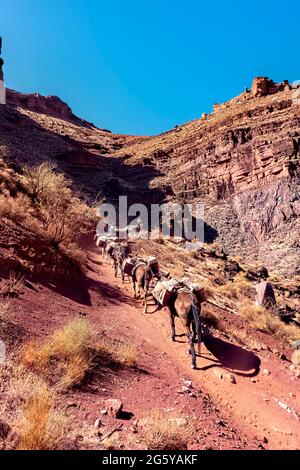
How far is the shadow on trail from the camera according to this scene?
763cm

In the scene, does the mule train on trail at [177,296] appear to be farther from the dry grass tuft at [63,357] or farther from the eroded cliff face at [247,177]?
the eroded cliff face at [247,177]

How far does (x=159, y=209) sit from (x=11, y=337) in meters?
39.2

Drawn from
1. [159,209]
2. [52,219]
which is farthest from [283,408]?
[159,209]

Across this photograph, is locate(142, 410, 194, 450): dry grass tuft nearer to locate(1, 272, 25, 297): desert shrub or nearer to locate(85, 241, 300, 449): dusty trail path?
locate(85, 241, 300, 449): dusty trail path

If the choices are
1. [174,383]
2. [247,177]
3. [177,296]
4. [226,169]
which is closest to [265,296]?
[177,296]

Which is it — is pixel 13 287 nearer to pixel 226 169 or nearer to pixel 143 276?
pixel 143 276

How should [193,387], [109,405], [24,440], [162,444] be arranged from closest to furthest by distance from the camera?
[24,440] → [162,444] → [109,405] → [193,387]

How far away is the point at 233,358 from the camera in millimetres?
8297

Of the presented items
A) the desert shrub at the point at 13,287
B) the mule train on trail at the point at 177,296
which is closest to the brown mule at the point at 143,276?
the mule train on trail at the point at 177,296

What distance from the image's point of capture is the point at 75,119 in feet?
335

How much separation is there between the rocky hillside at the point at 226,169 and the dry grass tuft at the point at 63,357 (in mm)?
26138

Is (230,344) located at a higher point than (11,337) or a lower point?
lower

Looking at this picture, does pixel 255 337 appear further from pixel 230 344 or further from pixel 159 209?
pixel 159 209
